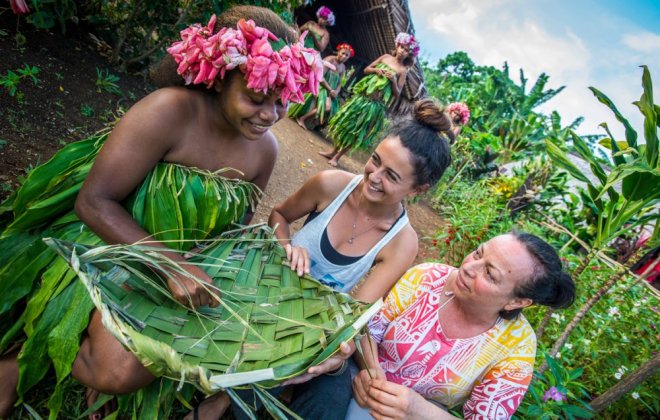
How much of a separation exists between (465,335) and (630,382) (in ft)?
3.24

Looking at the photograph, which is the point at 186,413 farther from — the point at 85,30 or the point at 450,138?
the point at 85,30

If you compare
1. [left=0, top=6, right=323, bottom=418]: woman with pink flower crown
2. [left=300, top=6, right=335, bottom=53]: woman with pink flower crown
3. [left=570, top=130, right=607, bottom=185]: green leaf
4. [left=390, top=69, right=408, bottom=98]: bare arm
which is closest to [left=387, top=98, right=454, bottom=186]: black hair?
[left=0, top=6, right=323, bottom=418]: woman with pink flower crown

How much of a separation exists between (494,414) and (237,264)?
1.14 metres

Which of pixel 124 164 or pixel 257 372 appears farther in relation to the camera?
pixel 124 164

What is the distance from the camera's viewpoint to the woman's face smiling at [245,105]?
4.52 ft

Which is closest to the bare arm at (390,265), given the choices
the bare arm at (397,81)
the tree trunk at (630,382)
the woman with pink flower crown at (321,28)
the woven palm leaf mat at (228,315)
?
the woven palm leaf mat at (228,315)

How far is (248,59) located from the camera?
128 centimetres

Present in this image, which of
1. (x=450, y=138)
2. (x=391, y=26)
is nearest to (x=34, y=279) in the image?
(x=450, y=138)

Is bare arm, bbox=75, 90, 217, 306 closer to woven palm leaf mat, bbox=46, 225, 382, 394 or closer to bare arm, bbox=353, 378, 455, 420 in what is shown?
woven palm leaf mat, bbox=46, 225, 382, 394

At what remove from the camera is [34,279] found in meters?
1.39

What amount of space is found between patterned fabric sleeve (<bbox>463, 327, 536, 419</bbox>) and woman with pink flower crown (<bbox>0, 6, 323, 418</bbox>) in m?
1.11

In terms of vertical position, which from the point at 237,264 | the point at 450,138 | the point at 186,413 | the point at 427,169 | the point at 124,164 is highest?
the point at 450,138

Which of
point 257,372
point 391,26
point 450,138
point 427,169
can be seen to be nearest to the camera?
point 257,372

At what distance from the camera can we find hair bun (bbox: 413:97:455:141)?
1780mm
